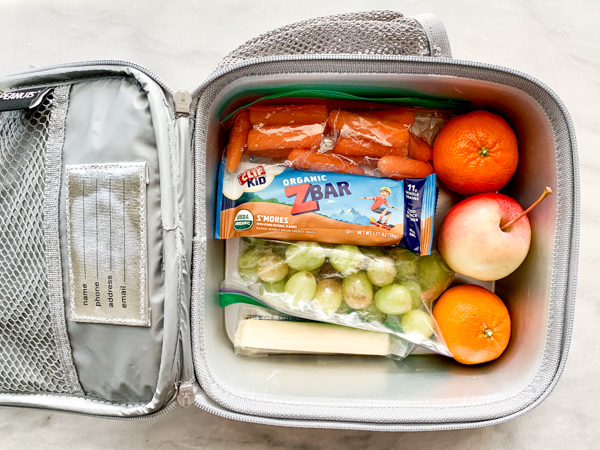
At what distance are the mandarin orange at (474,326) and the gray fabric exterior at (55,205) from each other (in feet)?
1.92

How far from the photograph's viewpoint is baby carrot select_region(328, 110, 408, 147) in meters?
0.64

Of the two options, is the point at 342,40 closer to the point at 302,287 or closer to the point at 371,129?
the point at 371,129

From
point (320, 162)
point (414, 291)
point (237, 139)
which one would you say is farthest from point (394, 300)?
point (237, 139)

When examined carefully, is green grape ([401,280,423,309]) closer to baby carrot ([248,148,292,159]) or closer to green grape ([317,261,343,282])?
green grape ([317,261,343,282])

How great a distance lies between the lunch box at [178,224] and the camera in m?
0.52

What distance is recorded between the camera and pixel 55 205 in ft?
1.70

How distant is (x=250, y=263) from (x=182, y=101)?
0.28 meters

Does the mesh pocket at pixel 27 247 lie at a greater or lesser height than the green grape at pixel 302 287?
greater

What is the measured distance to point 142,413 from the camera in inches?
20.8

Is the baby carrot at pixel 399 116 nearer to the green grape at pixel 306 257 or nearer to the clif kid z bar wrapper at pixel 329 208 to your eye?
the clif kid z bar wrapper at pixel 329 208

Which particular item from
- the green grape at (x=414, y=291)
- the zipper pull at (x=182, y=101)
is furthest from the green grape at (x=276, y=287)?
the zipper pull at (x=182, y=101)

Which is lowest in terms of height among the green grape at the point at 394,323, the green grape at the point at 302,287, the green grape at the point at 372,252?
the green grape at the point at 394,323

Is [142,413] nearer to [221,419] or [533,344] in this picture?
[221,419]

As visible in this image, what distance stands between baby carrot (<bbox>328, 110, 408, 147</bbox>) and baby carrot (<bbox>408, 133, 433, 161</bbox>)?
0.07 ft
